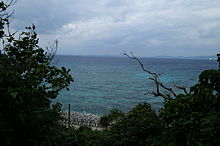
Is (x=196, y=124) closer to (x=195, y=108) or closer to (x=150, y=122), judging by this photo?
(x=195, y=108)

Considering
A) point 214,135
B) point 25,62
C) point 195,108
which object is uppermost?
point 25,62

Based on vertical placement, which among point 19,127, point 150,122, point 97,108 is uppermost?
point 19,127

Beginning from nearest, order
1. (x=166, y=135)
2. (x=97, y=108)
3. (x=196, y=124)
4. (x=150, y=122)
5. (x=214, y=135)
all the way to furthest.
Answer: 1. (x=214, y=135)
2. (x=196, y=124)
3. (x=166, y=135)
4. (x=150, y=122)
5. (x=97, y=108)

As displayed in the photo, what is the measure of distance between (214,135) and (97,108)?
2525 cm

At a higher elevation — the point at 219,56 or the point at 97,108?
the point at 219,56

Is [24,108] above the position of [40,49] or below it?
below

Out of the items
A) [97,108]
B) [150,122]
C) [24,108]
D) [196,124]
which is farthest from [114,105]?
[24,108]

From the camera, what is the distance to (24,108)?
1.54m

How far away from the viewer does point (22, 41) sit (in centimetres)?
390

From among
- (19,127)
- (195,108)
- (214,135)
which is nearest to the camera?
(19,127)

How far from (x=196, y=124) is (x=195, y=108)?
0.52 m

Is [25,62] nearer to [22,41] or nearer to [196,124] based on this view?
[22,41]

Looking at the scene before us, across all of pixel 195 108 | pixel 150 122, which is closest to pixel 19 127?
pixel 195 108

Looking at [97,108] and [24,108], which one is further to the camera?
[97,108]
